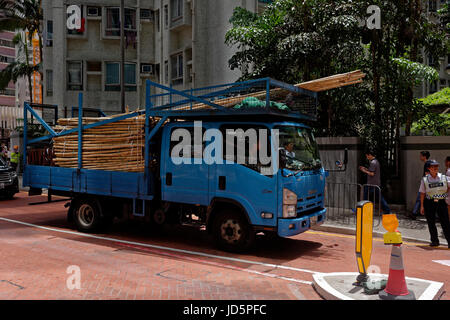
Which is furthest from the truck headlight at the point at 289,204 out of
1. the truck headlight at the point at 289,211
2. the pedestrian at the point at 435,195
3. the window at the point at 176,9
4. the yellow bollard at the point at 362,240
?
the window at the point at 176,9

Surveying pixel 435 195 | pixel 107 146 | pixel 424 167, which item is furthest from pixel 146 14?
Answer: pixel 435 195

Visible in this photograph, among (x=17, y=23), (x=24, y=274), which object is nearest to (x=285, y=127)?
(x=24, y=274)

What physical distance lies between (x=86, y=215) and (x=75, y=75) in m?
19.0

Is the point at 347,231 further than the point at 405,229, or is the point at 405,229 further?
the point at 405,229

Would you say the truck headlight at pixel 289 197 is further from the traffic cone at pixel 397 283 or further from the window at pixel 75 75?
the window at pixel 75 75

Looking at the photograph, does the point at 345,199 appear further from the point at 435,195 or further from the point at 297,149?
the point at 297,149

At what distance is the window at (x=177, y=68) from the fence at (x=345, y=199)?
44.8ft

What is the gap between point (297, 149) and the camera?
766 cm

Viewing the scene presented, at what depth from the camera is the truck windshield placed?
7285 millimetres

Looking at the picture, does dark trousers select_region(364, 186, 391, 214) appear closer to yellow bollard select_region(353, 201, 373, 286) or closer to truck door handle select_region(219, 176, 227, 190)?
truck door handle select_region(219, 176, 227, 190)

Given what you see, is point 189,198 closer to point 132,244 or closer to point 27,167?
point 132,244

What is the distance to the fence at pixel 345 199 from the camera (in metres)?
11.4

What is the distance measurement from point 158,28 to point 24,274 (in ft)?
73.6
